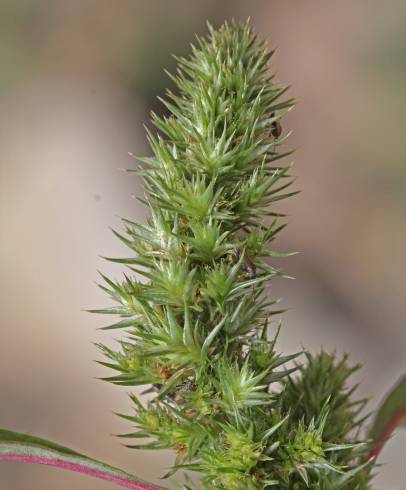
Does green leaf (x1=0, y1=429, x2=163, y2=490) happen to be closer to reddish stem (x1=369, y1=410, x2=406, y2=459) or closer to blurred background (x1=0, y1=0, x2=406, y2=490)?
reddish stem (x1=369, y1=410, x2=406, y2=459)

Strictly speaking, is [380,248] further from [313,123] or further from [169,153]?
[169,153]

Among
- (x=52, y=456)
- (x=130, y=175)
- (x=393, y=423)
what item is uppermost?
(x=130, y=175)

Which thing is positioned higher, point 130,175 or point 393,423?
point 130,175

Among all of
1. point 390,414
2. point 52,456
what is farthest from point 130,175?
point 52,456

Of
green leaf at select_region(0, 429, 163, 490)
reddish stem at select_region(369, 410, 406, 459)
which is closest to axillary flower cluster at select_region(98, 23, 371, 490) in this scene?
green leaf at select_region(0, 429, 163, 490)

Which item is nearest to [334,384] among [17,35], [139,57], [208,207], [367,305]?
[208,207]

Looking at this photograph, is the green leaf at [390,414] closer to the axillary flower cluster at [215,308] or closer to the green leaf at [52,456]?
the axillary flower cluster at [215,308]

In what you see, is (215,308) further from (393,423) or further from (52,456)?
(393,423)
